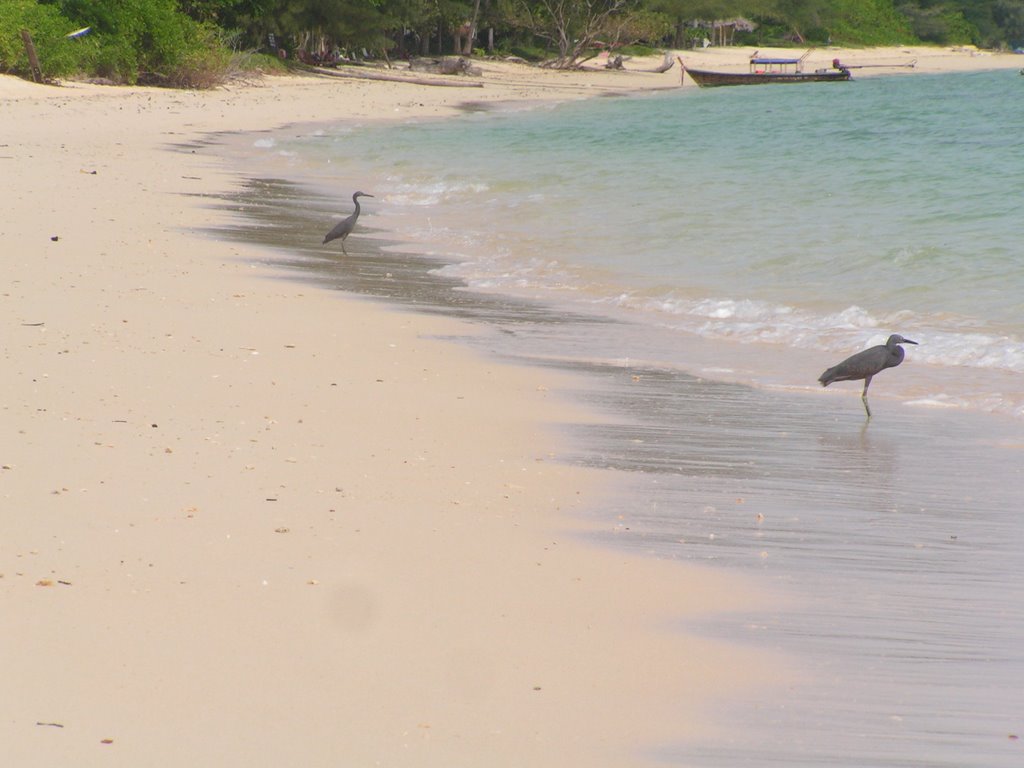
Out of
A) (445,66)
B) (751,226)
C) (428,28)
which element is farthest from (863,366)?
(428,28)

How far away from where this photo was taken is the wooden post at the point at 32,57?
31288mm

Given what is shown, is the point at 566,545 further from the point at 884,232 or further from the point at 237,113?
the point at 237,113

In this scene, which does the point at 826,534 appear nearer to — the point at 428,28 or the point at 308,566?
the point at 308,566

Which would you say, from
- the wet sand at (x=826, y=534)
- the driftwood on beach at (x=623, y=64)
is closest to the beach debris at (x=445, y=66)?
the driftwood on beach at (x=623, y=64)

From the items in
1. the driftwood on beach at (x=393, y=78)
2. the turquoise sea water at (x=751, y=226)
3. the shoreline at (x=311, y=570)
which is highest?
the shoreline at (x=311, y=570)

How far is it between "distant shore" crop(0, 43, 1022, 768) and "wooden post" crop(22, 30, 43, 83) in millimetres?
25796

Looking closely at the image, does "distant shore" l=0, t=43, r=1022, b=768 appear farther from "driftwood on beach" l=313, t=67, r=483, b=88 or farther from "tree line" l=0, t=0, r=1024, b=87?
"driftwood on beach" l=313, t=67, r=483, b=88

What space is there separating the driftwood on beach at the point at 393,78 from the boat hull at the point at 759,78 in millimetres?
12298

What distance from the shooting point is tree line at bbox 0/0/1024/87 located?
3641 cm

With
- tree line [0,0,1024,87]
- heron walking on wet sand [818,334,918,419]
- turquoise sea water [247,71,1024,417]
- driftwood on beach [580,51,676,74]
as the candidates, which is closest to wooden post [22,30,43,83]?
tree line [0,0,1024,87]

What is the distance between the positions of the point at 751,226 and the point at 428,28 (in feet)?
162

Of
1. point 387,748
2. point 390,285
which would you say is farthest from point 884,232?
point 387,748

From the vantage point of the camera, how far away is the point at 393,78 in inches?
1982

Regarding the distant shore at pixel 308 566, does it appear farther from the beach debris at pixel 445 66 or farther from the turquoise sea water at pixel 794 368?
the beach debris at pixel 445 66
